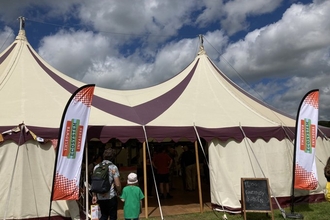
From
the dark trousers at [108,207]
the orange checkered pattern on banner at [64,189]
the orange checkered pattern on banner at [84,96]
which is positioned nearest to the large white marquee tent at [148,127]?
the orange checkered pattern on banner at [64,189]

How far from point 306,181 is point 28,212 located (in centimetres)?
515

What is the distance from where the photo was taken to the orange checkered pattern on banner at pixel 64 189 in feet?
16.6

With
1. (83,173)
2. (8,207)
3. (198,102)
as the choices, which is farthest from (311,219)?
(8,207)

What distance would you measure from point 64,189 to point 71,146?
0.69 metres

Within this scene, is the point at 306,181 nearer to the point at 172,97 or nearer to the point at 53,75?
the point at 172,97

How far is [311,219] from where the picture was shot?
227 inches

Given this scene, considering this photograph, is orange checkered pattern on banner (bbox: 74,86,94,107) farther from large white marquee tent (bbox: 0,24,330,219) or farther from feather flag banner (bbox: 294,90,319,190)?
feather flag banner (bbox: 294,90,319,190)

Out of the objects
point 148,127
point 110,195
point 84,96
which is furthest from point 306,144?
point 84,96

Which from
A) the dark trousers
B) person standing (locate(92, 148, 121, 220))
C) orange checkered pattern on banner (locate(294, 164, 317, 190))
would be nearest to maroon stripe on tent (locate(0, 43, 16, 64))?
person standing (locate(92, 148, 121, 220))

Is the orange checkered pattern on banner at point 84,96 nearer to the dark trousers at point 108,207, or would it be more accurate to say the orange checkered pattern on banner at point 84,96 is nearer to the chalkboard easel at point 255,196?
the dark trousers at point 108,207

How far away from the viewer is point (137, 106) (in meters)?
7.32

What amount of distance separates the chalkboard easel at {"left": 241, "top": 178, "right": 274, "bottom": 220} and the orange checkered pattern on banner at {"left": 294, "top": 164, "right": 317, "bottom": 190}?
85 centimetres

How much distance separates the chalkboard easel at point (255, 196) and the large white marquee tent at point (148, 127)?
2.05 feet

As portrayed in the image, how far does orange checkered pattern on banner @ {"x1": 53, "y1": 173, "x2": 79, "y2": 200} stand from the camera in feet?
16.6
